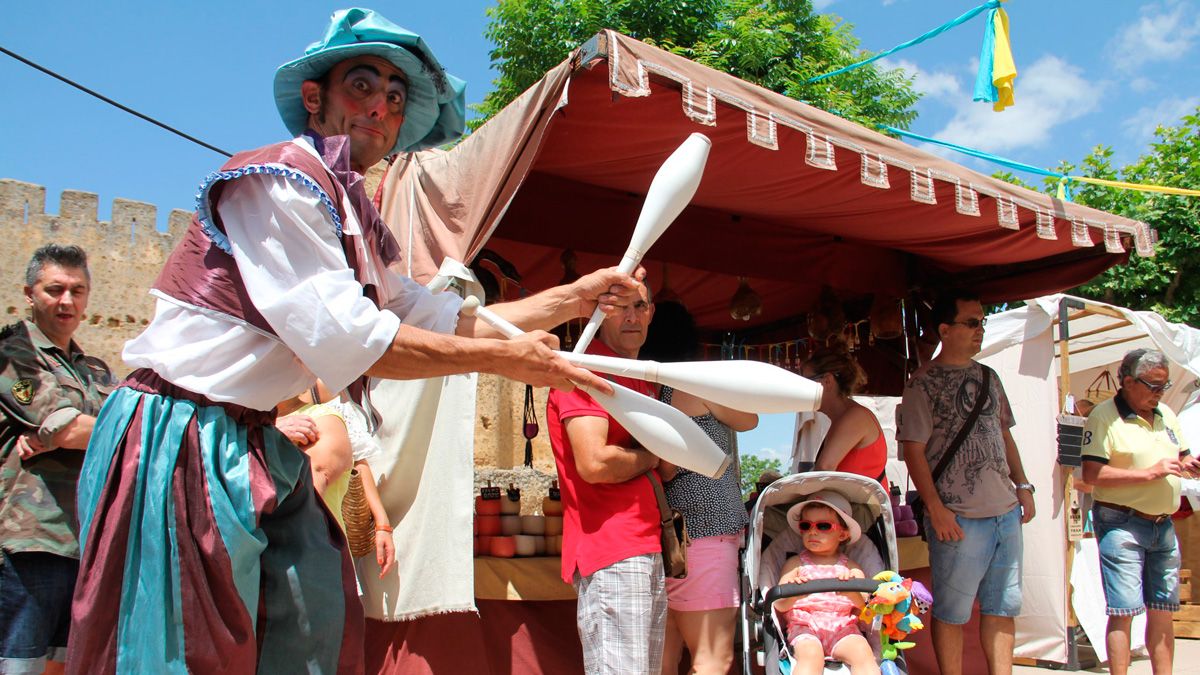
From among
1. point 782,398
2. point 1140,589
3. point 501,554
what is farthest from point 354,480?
point 1140,589

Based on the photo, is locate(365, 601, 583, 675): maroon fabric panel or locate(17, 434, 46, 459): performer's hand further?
locate(365, 601, 583, 675): maroon fabric panel

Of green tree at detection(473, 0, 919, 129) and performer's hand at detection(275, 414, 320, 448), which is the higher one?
green tree at detection(473, 0, 919, 129)

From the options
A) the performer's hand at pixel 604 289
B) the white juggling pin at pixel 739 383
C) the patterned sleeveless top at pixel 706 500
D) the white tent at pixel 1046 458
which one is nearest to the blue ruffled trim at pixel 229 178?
the white juggling pin at pixel 739 383

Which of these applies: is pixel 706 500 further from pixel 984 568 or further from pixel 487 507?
pixel 984 568

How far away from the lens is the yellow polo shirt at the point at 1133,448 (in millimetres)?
4332

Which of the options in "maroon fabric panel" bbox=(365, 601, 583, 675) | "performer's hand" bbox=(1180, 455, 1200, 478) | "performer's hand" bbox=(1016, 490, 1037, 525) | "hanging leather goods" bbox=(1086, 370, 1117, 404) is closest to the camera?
"maroon fabric panel" bbox=(365, 601, 583, 675)

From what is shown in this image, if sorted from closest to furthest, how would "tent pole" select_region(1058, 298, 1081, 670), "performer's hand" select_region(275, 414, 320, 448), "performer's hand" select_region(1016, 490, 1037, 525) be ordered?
"performer's hand" select_region(275, 414, 320, 448)
"performer's hand" select_region(1016, 490, 1037, 525)
"tent pole" select_region(1058, 298, 1081, 670)

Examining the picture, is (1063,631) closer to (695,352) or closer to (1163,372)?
(1163,372)

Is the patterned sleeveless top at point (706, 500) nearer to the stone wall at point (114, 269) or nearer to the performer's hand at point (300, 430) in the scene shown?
the performer's hand at point (300, 430)

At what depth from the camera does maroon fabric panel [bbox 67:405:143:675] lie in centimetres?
135

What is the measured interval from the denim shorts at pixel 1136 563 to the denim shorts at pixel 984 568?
2.50ft

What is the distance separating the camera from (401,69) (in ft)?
5.92

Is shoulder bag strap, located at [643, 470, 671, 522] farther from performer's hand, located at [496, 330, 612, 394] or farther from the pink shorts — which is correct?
performer's hand, located at [496, 330, 612, 394]

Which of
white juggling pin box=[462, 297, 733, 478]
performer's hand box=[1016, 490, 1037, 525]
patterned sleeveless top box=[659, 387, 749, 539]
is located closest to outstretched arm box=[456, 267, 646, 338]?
white juggling pin box=[462, 297, 733, 478]
